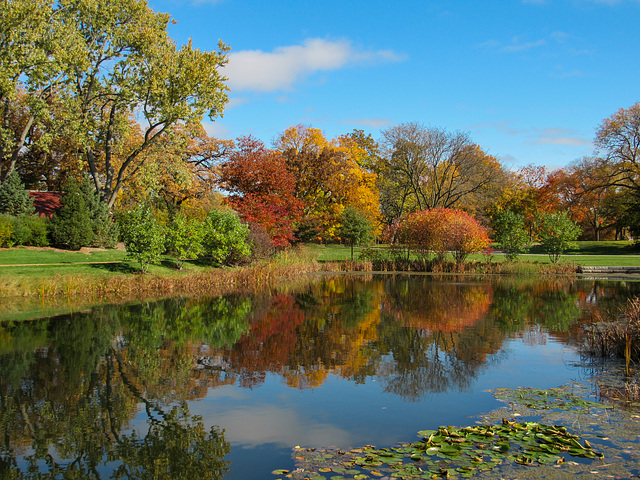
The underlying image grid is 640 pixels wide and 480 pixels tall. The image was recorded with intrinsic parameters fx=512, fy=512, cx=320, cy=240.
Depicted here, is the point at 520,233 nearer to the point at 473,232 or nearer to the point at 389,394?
the point at 473,232

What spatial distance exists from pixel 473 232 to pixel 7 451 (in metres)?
27.6

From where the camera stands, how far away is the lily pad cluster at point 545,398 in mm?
6699

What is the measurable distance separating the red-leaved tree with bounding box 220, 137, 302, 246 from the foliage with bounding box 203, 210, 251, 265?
609 cm

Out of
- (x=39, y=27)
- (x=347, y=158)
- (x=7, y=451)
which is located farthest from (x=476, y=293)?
(x=347, y=158)

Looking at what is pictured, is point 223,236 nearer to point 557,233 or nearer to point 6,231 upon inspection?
point 6,231

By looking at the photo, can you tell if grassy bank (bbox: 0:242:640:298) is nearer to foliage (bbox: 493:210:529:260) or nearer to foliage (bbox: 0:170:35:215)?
foliage (bbox: 493:210:529:260)

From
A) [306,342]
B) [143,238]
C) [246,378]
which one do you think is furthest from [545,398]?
[143,238]

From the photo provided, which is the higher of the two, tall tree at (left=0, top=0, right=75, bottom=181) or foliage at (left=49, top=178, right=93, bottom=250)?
tall tree at (left=0, top=0, right=75, bottom=181)

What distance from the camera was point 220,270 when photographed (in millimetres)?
24203

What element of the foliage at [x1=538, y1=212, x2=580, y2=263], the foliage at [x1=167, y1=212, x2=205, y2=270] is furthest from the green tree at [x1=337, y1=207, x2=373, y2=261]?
the foliage at [x1=167, y1=212, x2=205, y2=270]

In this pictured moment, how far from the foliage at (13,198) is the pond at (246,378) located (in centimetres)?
1601

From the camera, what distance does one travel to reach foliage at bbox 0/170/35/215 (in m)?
27.6

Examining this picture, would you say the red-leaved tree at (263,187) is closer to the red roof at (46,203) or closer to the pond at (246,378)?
the red roof at (46,203)

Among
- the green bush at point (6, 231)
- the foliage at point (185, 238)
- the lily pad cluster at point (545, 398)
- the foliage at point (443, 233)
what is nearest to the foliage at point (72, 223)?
the green bush at point (6, 231)
